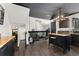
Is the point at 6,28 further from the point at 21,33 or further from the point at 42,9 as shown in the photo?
the point at 42,9

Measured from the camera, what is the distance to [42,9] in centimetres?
257

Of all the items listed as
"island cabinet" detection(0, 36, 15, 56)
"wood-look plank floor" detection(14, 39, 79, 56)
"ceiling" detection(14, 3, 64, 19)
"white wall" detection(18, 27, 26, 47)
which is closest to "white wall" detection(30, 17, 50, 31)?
"ceiling" detection(14, 3, 64, 19)

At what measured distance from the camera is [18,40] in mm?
2619

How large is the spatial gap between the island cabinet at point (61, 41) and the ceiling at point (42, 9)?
0.48 meters

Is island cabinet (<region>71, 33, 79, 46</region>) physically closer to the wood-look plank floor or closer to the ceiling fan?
the wood-look plank floor

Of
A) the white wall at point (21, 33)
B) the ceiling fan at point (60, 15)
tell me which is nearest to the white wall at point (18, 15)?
the white wall at point (21, 33)

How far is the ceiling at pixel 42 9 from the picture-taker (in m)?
2.54

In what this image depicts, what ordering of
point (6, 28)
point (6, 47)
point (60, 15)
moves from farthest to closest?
1. point (6, 28)
2. point (60, 15)
3. point (6, 47)

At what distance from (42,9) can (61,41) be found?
2.88 ft

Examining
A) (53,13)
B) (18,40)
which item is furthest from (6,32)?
(53,13)

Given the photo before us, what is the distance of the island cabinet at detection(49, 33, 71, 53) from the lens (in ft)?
8.44

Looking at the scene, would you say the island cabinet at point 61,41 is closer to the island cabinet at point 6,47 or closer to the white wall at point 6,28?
the island cabinet at point 6,47

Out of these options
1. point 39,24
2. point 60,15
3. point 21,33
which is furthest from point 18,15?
point 60,15

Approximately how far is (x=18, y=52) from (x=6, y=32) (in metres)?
0.68
